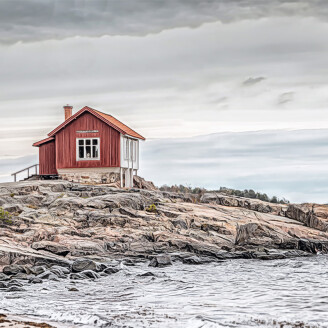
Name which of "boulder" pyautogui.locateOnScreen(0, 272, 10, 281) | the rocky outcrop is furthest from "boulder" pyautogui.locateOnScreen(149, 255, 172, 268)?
"boulder" pyautogui.locateOnScreen(0, 272, 10, 281)

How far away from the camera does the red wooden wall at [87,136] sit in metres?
38.6

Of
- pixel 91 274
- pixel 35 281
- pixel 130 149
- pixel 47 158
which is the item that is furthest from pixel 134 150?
pixel 35 281

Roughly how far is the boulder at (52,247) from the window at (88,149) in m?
18.2

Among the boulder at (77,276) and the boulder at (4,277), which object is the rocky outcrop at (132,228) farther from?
the boulder at (4,277)

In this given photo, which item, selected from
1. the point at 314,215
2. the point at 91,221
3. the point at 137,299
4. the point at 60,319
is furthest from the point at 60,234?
the point at 314,215

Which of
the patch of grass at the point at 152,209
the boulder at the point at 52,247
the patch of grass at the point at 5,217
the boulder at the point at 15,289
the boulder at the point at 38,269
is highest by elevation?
the patch of grass at the point at 152,209

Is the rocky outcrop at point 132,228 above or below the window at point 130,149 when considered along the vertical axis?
below

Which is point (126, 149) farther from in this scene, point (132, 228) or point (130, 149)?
point (132, 228)

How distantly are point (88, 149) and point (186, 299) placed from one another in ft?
86.6

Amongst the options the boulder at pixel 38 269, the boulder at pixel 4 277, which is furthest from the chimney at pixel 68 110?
the boulder at pixel 4 277

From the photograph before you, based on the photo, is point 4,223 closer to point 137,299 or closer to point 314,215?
point 137,299

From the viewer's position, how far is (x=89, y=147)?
39.2m

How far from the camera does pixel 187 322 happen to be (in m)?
11.2

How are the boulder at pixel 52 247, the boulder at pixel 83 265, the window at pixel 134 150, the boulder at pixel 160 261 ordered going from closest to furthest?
the boulder at pixel 83 265 < the boulder at pixel 160 261 < the boulder at pixel 52 247 < the window at pixel 134 150
